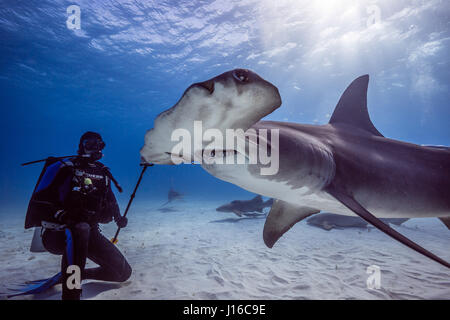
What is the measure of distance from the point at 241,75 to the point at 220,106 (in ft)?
0.72

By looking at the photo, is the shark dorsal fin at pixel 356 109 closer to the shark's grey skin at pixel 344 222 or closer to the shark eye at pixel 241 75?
the shark eye at pixel 241 75

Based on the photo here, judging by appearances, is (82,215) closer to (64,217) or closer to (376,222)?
(64,217)

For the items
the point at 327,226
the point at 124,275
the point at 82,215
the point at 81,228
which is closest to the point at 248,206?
the point at 327,226

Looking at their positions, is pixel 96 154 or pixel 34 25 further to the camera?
pixel 34 25

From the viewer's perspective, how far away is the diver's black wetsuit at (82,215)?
3.20m

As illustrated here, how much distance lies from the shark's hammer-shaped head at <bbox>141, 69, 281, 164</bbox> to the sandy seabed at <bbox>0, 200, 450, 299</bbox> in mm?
3274

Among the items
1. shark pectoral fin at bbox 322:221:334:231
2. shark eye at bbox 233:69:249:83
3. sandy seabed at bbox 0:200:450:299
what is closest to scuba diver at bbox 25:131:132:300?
sandy seabed at bbox 0:200:450:299

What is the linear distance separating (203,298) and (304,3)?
20.2 m

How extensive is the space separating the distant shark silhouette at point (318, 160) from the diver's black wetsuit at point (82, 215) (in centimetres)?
225

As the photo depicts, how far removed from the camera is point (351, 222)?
30.6ft

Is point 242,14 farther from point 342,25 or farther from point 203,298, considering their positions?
point 203,298

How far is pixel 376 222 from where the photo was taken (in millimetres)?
1865

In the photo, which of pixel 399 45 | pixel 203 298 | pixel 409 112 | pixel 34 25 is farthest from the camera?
pixel 409 112
